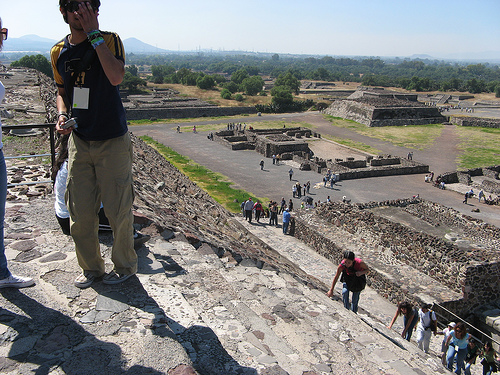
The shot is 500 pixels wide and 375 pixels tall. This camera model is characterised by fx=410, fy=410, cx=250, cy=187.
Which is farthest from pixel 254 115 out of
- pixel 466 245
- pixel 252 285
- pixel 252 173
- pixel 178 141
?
pixel 252 285

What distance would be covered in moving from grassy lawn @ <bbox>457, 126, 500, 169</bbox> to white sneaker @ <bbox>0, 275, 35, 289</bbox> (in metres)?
29.6

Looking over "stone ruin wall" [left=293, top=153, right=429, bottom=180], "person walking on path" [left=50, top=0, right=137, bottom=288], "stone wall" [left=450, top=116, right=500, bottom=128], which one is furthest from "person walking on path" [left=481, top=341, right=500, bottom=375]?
"stone wall" [left=450, top=116, right=500, bottom=128]

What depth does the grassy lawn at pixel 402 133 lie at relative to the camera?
35.9 metres

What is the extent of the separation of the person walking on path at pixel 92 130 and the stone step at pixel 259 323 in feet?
2.28

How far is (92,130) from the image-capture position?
2891 millimetres

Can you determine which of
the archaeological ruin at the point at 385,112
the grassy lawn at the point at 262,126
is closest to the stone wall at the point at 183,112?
the grassy lawn at the point at 262,126

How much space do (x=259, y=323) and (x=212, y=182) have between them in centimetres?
1839

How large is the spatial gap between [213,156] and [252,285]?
24.1m

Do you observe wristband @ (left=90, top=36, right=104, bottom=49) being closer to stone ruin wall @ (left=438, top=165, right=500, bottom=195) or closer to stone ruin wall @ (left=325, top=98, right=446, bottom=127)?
stone ruin wall @ (left=438, top=165, right=500, bottom=195)

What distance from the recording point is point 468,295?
354 inches

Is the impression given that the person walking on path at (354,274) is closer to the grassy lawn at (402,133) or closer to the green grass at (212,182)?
the green grass at (212,182)

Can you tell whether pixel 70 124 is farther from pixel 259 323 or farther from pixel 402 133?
pixel 402 133

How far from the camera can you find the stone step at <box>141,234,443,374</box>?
9.84 ft

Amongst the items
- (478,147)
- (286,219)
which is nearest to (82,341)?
(286,219)
